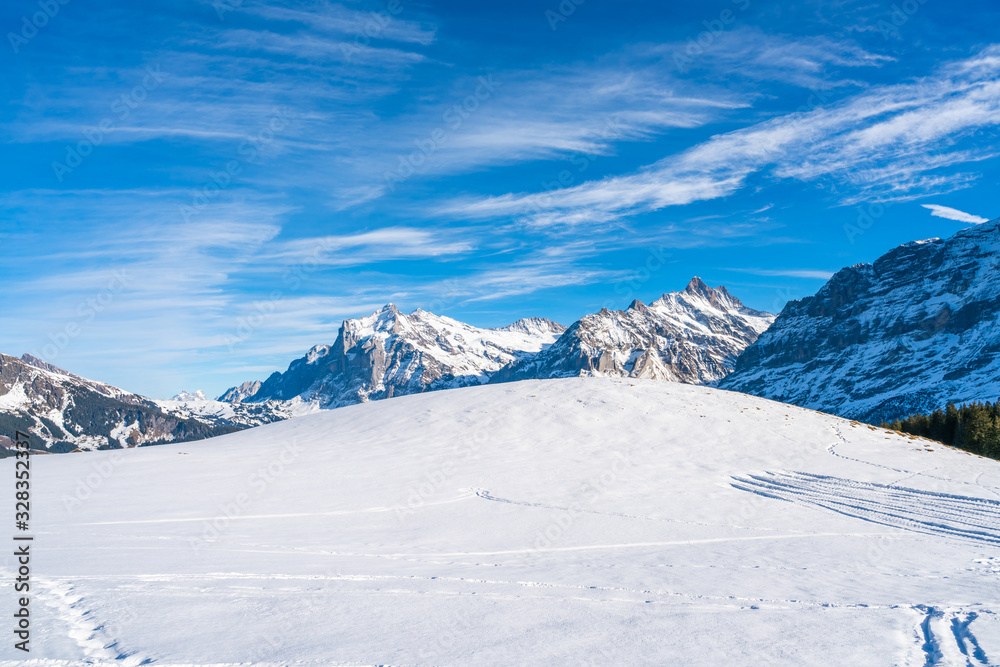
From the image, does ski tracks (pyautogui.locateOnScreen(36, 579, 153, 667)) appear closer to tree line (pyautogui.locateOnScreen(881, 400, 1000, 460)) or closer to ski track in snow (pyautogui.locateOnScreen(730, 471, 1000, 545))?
ski track in snow (pyautogui.locateOnScreen(730, 471, 1000, 545))

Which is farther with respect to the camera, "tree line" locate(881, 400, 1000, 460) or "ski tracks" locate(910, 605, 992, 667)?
"tree line" locate(881, 400, 1000, 460)

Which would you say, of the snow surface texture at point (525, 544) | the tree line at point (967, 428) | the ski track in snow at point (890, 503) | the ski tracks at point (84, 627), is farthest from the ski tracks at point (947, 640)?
the tree line at point (967, 428)

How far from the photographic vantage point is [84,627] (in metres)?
8.84

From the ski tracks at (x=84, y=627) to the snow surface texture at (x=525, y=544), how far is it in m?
0.04

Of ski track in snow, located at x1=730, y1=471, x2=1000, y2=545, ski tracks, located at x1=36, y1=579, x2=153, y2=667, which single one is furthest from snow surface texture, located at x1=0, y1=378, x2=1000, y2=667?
ski track in snow, located at x1=730, y1=471, x2=1000, y2=545

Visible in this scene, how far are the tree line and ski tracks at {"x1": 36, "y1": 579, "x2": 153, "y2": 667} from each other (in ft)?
185

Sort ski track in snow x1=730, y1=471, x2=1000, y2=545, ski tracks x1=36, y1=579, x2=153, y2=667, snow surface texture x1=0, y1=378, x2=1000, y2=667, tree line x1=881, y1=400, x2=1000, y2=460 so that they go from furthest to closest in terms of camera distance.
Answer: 1. tree line x1=881, y1=400, x2=1000, y2=460
2. ski track in snow x1=730, y1=471, x2=1000, y2=545
3. snow surface texture x1=0, y1=378, x2=1000, y2=667
4. ski tracks x1=36, y1=579, x2=153, y2=667

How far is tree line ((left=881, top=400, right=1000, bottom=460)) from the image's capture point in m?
51.4

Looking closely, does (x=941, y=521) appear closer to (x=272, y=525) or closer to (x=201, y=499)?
(x=272, y=525)

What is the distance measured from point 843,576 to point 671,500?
27.9 feet

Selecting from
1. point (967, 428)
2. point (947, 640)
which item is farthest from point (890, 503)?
point (967, 428)

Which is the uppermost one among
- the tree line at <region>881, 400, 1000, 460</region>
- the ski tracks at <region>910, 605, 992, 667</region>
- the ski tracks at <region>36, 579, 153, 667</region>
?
the tree line at <region>881, 400, 1000, 460</region>

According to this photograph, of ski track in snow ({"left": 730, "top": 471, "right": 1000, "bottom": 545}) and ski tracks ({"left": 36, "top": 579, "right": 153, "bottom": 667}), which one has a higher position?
ski track in snow ({"left": 730, "top": 471, "right": 1000, "bottom": 545})

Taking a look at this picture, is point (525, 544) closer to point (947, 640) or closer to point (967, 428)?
point (947, 640)
